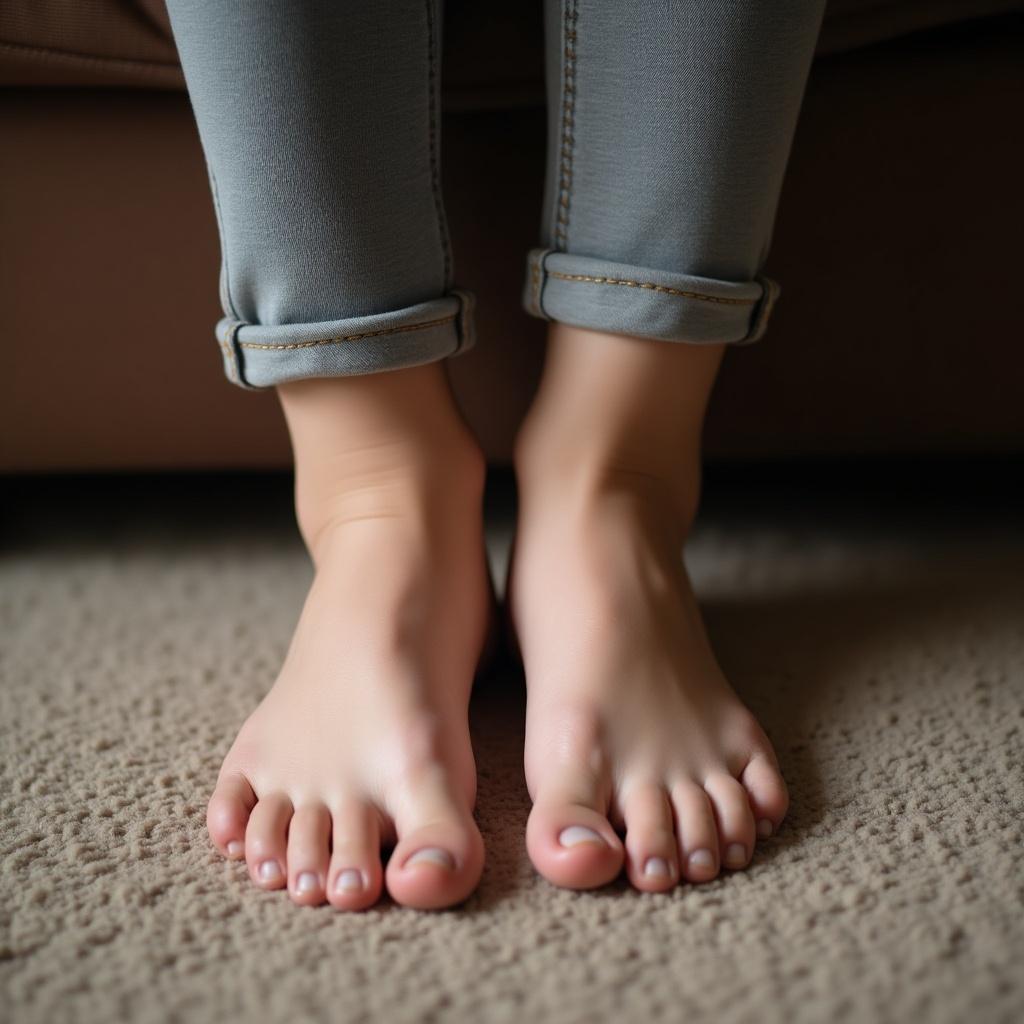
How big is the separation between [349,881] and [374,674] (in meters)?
0.10

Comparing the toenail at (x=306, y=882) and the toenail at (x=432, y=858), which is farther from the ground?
the toenail at (x=432, y=858)

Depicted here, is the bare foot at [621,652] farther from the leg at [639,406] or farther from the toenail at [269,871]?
the toenail at [269,871]

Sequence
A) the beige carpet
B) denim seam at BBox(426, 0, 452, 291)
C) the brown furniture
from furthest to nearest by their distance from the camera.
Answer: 1. the brown furniture
2. denim seam at BBox(426, 0, 452, 291)
3. the beige carpet

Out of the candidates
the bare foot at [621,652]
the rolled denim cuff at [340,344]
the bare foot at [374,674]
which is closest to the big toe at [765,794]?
the bare foot at [621,652]

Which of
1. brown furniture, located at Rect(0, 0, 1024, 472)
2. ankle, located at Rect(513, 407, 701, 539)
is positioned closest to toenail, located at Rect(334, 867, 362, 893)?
ankle, located at Rect(513, 407, 701, 539)

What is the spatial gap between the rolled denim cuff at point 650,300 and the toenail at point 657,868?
247 millimetres

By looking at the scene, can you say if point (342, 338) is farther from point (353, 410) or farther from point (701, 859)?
point (701, 859)

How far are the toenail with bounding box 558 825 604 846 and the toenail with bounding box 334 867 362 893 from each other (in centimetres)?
8

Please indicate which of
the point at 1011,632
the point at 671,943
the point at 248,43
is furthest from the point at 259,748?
the point at 1011,632

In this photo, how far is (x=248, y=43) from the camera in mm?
448

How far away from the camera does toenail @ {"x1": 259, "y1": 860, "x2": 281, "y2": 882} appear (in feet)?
1.40

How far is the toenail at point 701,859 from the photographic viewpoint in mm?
423

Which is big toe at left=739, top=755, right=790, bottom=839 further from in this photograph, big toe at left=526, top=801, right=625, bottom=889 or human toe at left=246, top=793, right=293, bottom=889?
human toe at left=246, top=793, right=293, bottom=889

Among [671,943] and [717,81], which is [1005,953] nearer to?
[671,943]
